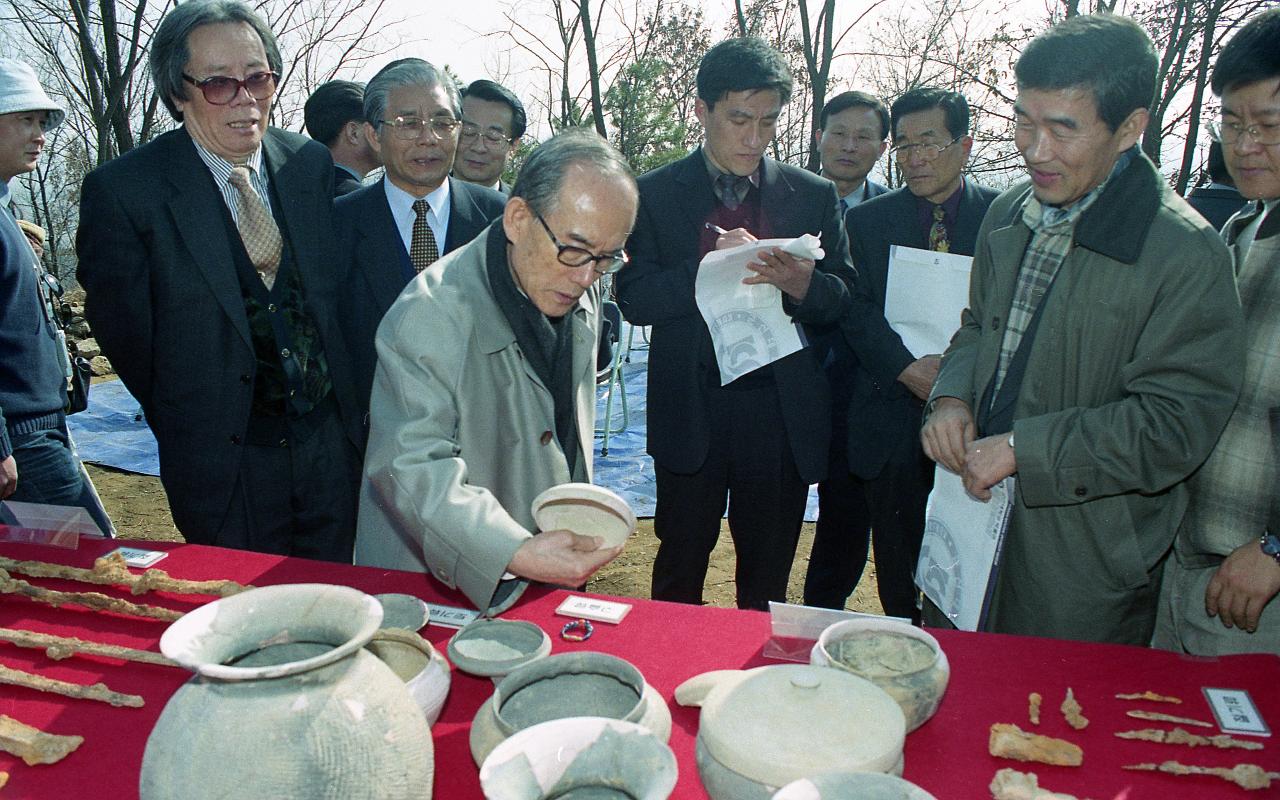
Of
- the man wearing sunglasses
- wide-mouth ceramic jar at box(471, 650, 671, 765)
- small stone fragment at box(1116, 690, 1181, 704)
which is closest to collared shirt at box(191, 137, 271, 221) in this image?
the man wearing sunglasses

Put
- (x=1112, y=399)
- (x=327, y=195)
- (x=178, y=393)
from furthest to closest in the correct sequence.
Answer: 1. (x=327, y=195)
2. (x=178, y=393)
3. (x=1112, y=399)

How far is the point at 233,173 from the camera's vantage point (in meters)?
2.54

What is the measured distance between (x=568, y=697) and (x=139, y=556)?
1.21m

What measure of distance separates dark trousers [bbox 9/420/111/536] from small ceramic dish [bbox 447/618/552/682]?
5.61 ft

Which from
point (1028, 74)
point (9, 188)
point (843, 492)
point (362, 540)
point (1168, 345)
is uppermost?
point (1028, 74)

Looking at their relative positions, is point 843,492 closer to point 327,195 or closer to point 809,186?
point 809,186

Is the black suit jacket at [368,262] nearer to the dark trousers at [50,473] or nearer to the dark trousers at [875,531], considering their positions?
the dark trousers at [50,473]

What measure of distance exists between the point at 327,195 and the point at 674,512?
5.12 feet

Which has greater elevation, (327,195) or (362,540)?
(327,195)

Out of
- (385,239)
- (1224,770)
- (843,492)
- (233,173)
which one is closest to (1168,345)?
(1224,770)

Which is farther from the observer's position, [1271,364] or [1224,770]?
[1271,364]

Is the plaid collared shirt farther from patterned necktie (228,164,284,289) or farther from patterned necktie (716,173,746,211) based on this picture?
patterned necktie (228,164,284,289)

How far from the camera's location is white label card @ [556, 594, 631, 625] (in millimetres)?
1610

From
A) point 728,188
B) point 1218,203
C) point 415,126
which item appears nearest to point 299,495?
point 415,126
